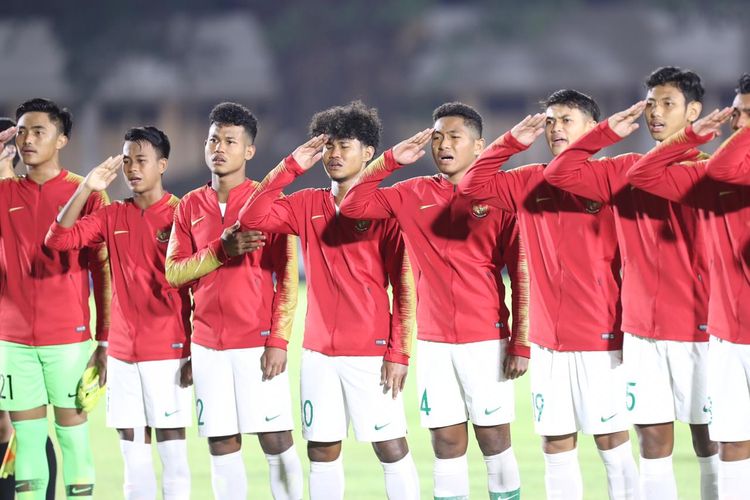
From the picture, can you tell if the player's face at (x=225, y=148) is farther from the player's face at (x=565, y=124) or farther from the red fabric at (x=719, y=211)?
the red fabric at (x=719, y=211)

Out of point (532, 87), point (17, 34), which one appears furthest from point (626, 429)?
point (17, 34)

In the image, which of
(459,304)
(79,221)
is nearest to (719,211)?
(459,304)

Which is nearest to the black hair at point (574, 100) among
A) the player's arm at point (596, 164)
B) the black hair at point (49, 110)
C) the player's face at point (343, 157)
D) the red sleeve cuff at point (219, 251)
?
the player's arm at point (596, 164)

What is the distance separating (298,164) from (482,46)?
24.7 meters

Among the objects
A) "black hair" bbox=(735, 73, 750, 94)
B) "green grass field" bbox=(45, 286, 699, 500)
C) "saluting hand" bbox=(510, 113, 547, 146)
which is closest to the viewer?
"black hair" bbox=(735, 73, 750, 94)

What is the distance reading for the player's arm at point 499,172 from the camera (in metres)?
5.00

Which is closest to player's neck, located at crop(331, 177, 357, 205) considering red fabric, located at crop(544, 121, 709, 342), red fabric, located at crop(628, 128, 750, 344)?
red fabric, located at crop(544, 121, 709, 342)

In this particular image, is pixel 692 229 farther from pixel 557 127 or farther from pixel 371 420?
pixel 371 420

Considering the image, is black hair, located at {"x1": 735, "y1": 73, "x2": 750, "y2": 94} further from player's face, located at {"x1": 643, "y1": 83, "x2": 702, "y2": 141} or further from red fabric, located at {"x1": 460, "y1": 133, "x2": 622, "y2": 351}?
red fabric, located at {"x1": 460, "y1": 133, "x2": 622, "y2": 351}

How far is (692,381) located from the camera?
16.5 ft

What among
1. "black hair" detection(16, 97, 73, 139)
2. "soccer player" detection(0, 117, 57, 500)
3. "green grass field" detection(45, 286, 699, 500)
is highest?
"black hair" detection(16, 97, 73, 139)

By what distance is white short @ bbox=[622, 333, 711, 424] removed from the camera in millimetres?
5031

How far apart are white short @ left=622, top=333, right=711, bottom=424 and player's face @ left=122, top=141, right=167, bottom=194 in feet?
8.22

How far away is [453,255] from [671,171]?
1.05m
